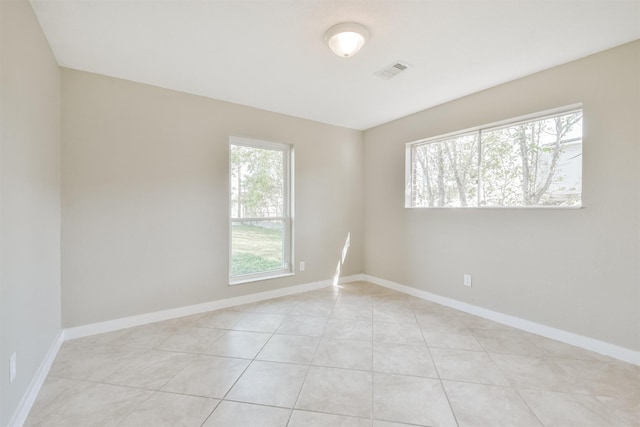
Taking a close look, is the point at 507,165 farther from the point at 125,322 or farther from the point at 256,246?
the point at 125,322

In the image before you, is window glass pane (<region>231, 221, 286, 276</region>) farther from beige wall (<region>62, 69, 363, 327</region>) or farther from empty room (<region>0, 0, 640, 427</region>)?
beige wall (<region>62, 69, 363, 327</region>)

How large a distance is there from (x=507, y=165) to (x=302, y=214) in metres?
2.50

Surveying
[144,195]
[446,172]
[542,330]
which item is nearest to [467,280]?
[542,330]

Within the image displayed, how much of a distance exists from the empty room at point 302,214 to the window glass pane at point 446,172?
0.08 feet

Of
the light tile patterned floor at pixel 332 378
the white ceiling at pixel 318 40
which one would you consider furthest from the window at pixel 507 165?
the light tile patterned floor at pixel 332 378

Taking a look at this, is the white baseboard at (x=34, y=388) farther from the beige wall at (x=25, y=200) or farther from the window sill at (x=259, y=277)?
the window sill at (x=259, y=277)

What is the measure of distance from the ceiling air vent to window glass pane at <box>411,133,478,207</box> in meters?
1.26

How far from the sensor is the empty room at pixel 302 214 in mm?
1719

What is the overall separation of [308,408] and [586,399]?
5.56 feet

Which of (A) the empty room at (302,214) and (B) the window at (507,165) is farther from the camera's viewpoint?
(B) the window at (507,165)

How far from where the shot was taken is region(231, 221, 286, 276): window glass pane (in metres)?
3.54

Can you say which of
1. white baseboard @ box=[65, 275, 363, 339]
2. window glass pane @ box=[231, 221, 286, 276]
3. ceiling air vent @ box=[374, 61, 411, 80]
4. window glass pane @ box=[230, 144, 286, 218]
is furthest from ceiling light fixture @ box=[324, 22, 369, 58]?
white baseboard @ box=[65, 275, 363, 339]

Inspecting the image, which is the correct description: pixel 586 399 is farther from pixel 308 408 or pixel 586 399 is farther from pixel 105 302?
pixel 105 302

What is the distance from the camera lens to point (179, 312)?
3.06 m
